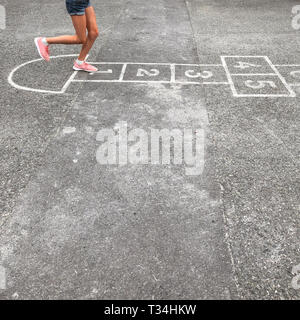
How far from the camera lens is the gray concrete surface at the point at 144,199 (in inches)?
118

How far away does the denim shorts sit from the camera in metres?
6.11

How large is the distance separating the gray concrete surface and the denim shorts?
1.33m

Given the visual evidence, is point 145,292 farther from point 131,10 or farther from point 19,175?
point 131,10

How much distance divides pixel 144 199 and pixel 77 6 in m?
4.30

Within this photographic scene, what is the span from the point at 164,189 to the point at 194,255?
1027 millimetres

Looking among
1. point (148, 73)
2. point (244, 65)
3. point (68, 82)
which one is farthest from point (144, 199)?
point (244, 65)

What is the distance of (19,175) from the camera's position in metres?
4.20

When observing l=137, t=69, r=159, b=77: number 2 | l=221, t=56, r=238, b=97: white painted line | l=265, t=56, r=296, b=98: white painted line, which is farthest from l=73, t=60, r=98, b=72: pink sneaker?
l=265, t=56, r=296, b=98: white painted line

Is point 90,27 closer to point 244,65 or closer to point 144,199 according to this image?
point 244,65

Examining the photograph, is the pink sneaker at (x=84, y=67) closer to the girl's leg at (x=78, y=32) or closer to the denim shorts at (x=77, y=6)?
the girl's leg at (x=78, y=32)

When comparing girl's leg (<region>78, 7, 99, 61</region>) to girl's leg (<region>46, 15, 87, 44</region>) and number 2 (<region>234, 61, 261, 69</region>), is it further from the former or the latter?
number 2 (<region>234, 61, 261, 69</region>)

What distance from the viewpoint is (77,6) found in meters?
6.16

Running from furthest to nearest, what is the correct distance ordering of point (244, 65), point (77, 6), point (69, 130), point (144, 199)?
point (244, 65)
point (77, 6)
point (69, 130)
point (144, 199)
